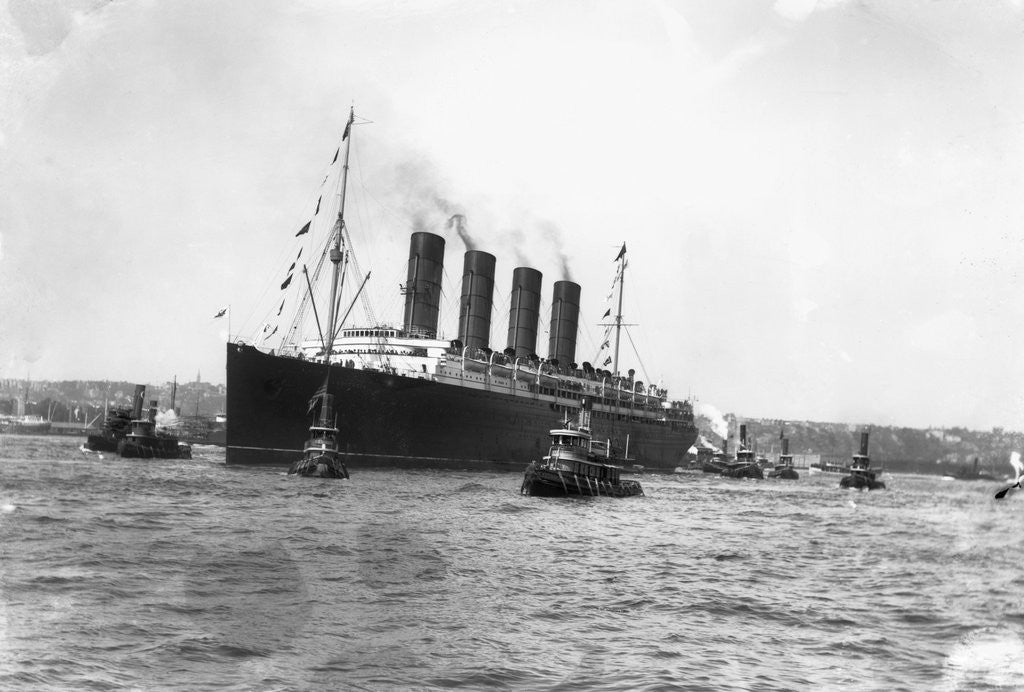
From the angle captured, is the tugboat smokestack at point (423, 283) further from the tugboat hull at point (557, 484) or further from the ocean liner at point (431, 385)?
the tugboat hull at point (557, 484)

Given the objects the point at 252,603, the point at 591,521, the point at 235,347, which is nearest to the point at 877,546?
the point at 591,521

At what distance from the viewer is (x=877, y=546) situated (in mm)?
25984

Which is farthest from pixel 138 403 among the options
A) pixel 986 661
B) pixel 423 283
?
pixel 986 661

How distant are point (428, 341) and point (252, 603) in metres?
44.2

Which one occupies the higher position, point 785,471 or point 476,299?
point 476,299

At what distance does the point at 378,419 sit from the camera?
4669 cm

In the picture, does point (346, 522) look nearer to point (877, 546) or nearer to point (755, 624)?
point (755, 624)

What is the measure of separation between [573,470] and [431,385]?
53.4 ft

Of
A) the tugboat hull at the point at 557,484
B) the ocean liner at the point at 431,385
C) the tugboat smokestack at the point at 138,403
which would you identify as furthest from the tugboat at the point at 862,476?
the tugboat smokestack at the point at 138,403

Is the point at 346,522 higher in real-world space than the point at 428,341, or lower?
lower

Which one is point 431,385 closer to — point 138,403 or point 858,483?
point 138,403

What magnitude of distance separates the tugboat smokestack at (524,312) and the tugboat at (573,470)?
31833 millimetres

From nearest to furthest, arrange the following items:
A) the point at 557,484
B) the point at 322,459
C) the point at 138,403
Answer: the point at 557,484
the point at 322,459
the point at 138,403

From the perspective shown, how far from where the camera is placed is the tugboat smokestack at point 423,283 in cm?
5766
